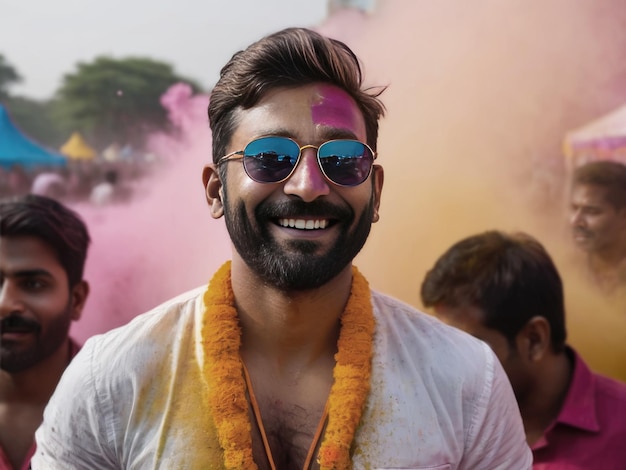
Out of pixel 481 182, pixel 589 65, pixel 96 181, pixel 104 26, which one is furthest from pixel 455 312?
pixel 104 26

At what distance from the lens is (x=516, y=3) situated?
10.2 ft

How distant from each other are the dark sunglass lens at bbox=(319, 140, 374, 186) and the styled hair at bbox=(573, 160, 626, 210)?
5.11 ft

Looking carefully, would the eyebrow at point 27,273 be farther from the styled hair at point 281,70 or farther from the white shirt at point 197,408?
the styled hair at point 281,70

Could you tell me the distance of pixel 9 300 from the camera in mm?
2947

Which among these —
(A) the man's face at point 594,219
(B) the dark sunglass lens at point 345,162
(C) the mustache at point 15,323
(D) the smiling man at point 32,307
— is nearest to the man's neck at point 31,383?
(D) the smiling man at point 32,307

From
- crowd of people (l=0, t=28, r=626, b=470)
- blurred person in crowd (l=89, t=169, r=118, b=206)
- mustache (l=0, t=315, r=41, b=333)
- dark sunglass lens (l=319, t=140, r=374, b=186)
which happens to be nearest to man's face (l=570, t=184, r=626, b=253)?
crowd of people (l=0, t=28, r=626, b=470)

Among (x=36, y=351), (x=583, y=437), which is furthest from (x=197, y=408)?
(x=583, y=437)

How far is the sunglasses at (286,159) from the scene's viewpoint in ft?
6.36

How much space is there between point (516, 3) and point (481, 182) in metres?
0.82

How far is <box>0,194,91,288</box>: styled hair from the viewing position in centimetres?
302

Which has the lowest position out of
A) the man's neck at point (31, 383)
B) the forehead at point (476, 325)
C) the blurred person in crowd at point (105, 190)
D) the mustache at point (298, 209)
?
the man's neck at point (31, 383)

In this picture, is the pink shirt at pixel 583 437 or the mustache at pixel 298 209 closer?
the mustache at pixel 298 209

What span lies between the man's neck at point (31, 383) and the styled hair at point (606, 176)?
249 cm

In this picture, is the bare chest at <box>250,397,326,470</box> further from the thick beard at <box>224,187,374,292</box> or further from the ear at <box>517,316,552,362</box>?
the ear at <box>517,316,552,362</box>
